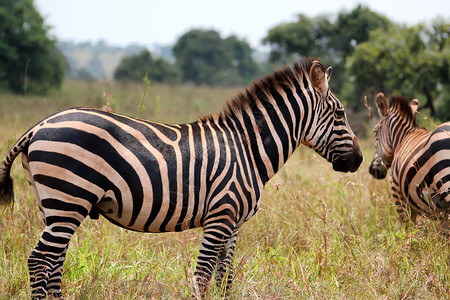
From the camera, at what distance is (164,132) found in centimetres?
354

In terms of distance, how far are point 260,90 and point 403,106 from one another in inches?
122

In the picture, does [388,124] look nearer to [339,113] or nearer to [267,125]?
[339,113]

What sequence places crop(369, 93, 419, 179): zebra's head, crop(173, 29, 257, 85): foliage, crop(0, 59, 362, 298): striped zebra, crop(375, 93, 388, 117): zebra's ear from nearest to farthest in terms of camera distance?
crop(0, 59, 362, 298): striped zebra, crop(369, 93, 419, 179): zebra's head, crop(375, 93, 388, 117): zebra's ear, crop(173, 29, 257, 85): foliage

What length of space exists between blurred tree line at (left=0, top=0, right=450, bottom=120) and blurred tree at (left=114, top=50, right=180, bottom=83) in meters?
0.11

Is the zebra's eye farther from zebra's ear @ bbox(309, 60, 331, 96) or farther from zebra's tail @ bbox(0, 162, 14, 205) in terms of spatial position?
zebra's tail @ bbox(0, 162, 14, 205)

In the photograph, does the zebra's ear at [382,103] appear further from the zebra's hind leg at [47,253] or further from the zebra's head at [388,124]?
the zebra's hind leg at [47,253]

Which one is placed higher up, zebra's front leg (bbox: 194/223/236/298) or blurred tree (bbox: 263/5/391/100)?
blurred tree (bbox: 263/5/391/100)

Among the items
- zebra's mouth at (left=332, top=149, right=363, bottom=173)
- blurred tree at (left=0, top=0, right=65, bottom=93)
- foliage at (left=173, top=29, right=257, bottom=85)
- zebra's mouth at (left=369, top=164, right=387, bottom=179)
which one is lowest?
zebra's mouth at (left=332, top=149, right=363, bottom=173)

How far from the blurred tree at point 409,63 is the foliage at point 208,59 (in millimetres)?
42665

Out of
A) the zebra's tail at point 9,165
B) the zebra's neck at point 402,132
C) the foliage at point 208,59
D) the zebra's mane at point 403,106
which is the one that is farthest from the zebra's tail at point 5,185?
the foliage at point 208,59

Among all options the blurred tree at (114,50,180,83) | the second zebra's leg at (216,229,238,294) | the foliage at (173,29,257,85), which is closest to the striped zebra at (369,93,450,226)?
the second zebra's leg at (216,229,238,294)

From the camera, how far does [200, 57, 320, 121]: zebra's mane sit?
386 centimetres

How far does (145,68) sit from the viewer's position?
52938 mm

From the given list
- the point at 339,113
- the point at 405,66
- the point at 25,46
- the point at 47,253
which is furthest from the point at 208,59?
the point at 47,253
